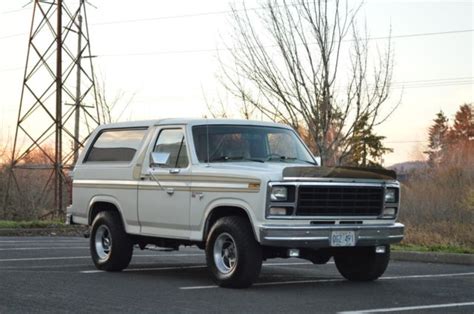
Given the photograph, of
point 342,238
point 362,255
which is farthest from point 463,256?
point 342,238

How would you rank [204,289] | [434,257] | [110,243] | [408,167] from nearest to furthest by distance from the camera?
[204,289], [110,243], [434,257], [408,167]

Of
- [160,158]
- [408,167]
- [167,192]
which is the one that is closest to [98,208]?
[167,192]

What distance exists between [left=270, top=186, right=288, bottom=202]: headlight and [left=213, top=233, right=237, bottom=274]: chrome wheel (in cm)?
77

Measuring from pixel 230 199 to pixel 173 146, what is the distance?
1.59 metres

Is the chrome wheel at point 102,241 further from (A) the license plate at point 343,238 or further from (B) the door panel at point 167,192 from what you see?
(A) the license plate at point 343,238

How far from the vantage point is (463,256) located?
535 inches

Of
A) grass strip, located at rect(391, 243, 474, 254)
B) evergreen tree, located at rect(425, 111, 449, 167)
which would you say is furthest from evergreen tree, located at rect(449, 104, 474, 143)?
grass strip, located at rect(391, 243, 474, 254)

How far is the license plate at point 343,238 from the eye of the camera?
31.8ft

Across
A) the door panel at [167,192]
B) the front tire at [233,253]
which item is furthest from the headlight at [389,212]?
the door panel at [167,192]

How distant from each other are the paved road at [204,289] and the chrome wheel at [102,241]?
33 cm

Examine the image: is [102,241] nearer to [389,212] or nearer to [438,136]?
[389,212]

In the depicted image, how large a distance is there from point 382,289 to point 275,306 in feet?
6.86

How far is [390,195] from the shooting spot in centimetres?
1048

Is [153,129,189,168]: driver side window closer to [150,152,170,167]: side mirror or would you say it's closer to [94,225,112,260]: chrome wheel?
[150,152,170,167]: side mirror
